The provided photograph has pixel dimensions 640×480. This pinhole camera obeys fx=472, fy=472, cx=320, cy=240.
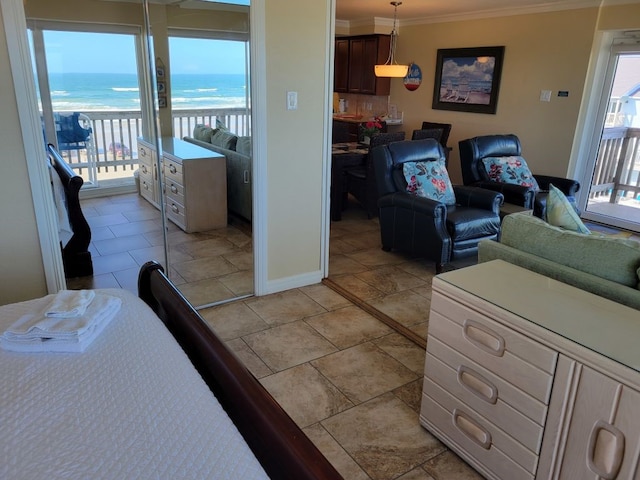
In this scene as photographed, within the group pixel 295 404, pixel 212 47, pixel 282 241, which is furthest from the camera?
pixel 282 241

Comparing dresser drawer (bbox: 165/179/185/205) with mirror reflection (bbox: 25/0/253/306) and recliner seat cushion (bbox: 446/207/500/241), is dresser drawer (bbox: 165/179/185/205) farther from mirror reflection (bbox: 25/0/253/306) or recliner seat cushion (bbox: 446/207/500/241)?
recliner seat cushion (bbox: 446/207/500/241)

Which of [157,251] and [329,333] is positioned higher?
[157,251]

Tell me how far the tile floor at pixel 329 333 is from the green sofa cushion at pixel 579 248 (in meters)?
0.94

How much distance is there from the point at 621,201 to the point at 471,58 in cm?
261

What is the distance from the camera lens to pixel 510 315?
169 cm

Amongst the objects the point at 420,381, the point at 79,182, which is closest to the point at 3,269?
the point at 79,182

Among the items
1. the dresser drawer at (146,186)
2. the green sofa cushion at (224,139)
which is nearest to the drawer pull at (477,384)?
the green sofa cushion at (224,139)

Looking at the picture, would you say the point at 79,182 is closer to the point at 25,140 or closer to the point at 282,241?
the point at 25,140

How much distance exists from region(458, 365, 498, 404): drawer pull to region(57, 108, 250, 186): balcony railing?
2.11 meters

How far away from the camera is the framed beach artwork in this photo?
612 cm

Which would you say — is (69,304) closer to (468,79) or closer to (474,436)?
(474,436)

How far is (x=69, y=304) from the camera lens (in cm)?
161

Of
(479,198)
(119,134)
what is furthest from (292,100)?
(479,198)

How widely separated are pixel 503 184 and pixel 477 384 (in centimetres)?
318
